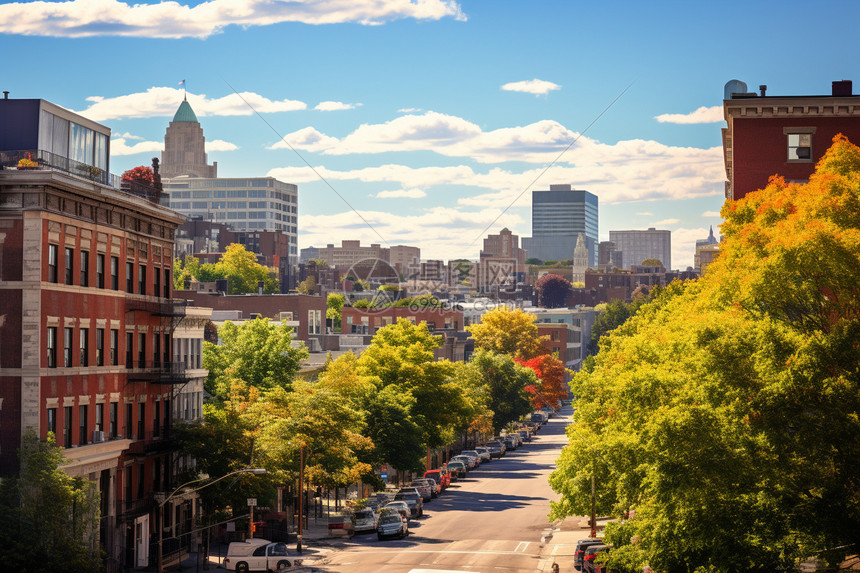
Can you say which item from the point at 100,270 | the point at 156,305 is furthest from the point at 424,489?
the point at 100,270

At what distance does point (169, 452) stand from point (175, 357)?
5.69 meters

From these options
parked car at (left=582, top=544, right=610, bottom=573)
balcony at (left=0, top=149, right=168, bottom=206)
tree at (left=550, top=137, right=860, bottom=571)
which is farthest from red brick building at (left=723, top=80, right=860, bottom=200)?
balcony at (left=0, top=149, right=168, bottom=206)

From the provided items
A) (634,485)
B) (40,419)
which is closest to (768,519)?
(634,485)

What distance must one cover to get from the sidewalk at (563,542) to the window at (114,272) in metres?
24.7

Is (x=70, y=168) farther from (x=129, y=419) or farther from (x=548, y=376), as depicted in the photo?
(x=548, y=376)

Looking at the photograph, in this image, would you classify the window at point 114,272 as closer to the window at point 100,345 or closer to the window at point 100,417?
the window at point 100,345

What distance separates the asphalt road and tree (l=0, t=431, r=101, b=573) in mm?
13854

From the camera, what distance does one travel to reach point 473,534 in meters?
66.2

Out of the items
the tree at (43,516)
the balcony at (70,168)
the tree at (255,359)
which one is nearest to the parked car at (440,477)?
the tree at (255,359)

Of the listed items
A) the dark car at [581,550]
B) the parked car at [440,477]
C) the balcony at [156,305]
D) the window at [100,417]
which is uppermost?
the balcony at [156,305]

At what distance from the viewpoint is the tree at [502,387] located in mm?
128625

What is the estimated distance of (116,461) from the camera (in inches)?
2063

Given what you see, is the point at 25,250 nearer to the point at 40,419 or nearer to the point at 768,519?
the point at 40,419

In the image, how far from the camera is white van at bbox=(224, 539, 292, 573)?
5362 cm
